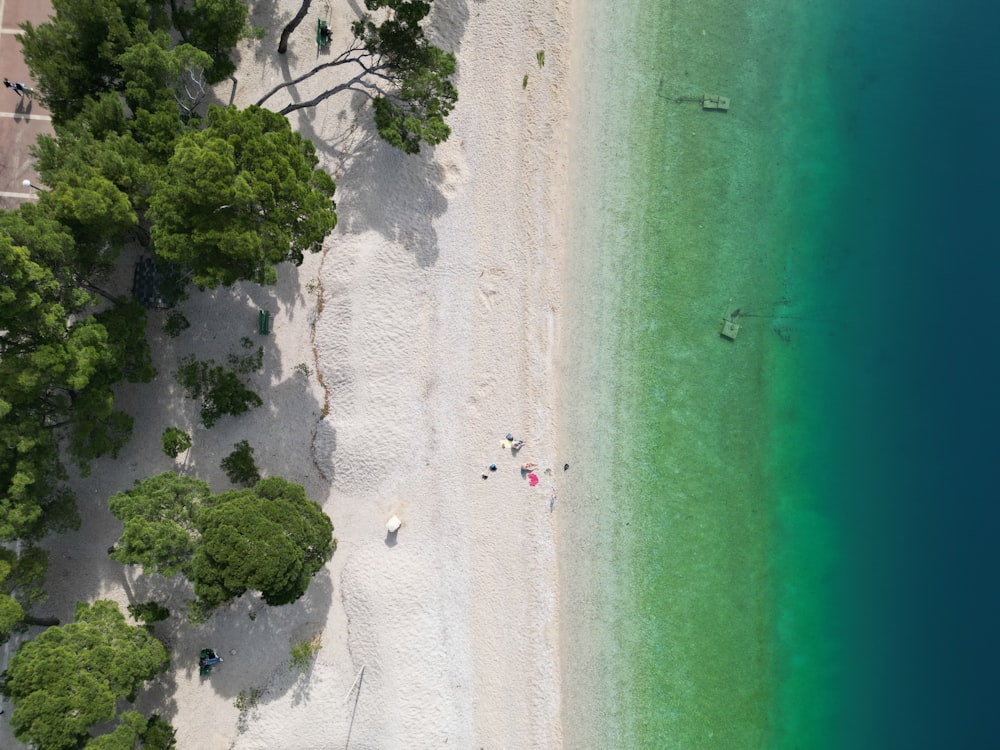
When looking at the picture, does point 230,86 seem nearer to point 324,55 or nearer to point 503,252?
point 324,55

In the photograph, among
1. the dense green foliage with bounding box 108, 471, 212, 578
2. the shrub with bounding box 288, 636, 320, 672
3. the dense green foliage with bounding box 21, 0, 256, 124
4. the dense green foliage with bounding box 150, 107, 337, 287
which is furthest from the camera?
the shrub with bounding box 288, 636, 320, 672

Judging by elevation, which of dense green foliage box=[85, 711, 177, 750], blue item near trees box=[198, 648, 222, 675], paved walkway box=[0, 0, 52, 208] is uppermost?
paved walkway box=[0, 0, 52, 208]

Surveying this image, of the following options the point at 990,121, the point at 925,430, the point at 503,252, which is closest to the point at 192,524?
the point at 503,252

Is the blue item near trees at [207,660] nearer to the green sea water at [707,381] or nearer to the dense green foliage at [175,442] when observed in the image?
the dense green foliage at [175,442]

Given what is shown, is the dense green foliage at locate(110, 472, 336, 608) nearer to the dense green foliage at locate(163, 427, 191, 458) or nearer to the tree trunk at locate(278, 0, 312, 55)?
the dense green foliage at locate(163, 427, 191, 458)

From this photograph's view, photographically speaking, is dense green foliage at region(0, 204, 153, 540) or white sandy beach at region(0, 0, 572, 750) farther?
white sandy beach at region(0, 0, 572, 750)

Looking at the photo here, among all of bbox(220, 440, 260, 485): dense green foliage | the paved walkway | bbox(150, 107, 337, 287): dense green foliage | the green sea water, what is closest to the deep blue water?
the green sea water
